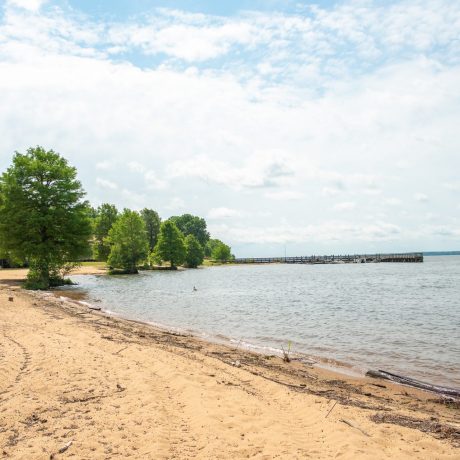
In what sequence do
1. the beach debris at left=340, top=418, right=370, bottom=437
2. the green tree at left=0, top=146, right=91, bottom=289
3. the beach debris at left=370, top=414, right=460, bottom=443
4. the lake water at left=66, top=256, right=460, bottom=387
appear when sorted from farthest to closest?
the green tree at left=0, top=146, right=91, bottom=289 < the lake water at left=66, top=256, right=460, bottom=387 < the beach debris at left=370, top=414, right=460, bottom=443 < the beach debris at left=340, top=418, right=370, bottom=437

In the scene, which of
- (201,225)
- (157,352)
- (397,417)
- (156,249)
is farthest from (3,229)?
(201,225)

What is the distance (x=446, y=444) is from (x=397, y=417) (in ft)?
4.85

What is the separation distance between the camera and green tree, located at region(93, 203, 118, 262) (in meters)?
99.1

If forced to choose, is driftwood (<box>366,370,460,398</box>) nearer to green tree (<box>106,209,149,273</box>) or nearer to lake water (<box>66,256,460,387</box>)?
lake water (<box>66,256,460,387</box>)

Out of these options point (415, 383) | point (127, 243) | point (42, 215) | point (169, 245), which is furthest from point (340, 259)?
point (415, 383)

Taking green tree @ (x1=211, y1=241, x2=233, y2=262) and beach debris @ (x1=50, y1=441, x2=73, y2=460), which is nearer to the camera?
beach debris @ (x1=50, y1=441, x2=73, y2=460)

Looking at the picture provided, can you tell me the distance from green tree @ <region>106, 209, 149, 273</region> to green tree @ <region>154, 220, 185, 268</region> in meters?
20.5

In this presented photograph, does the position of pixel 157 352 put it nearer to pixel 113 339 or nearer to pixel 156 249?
pixel 113 339

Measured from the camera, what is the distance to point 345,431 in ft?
22.7

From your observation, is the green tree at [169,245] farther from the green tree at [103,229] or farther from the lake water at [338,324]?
the lake water at [338,324]

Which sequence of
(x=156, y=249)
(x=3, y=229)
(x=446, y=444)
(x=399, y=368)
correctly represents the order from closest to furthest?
1. (x=446, y=444)
2. (x=399, y=368)
3. (x=3, y=229)
4. (x=156, y=249)

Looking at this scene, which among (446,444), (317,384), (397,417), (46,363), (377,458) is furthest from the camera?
(317,384)

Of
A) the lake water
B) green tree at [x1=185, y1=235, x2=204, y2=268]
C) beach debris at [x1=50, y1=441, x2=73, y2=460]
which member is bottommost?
the lake water

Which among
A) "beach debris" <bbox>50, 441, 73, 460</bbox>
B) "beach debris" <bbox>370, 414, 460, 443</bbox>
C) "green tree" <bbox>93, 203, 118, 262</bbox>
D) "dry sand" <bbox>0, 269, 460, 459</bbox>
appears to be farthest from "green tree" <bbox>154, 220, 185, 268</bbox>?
"beach debris" <bbox>50, 441, 73, 460</bbox>
